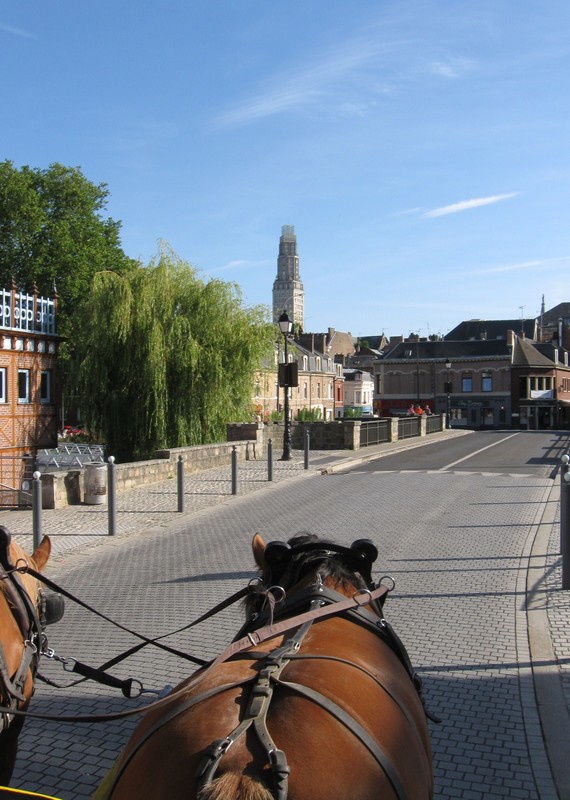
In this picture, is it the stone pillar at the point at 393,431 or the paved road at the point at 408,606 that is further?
the stone pillar at the point at 393,431

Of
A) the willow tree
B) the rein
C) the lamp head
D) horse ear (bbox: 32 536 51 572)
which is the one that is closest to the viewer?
the rein

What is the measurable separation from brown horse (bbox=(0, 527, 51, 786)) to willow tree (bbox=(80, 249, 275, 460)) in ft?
70.3

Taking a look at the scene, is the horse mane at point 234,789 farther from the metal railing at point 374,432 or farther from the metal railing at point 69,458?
the metal railing at point 374,432

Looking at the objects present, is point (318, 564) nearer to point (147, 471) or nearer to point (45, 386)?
point (147, 471)

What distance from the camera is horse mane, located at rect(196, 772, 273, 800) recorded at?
1.66 m

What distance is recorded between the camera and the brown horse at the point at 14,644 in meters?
3.12

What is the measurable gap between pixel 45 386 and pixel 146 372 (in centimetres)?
853

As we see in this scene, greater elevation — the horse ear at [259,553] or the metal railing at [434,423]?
the horse ear at [259,553]

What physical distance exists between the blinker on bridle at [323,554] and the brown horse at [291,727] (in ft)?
1.36

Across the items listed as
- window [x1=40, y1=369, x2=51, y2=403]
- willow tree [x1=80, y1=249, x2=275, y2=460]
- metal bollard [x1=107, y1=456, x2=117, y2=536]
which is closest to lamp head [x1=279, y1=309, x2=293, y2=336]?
willow tree [x1=80, y1=249, x2=275, y2=460]

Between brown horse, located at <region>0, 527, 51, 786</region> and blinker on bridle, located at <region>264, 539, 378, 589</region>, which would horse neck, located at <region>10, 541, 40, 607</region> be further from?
blinker on bridle, located at <region>264, 539, 378, 589</region>

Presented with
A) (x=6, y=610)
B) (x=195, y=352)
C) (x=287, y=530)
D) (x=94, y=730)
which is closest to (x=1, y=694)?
(x=6, y=610)

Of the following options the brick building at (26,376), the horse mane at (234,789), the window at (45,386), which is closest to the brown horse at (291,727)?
the horse mane at (234,789)

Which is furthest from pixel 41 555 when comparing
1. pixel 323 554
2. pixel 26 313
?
pixel 26 313
